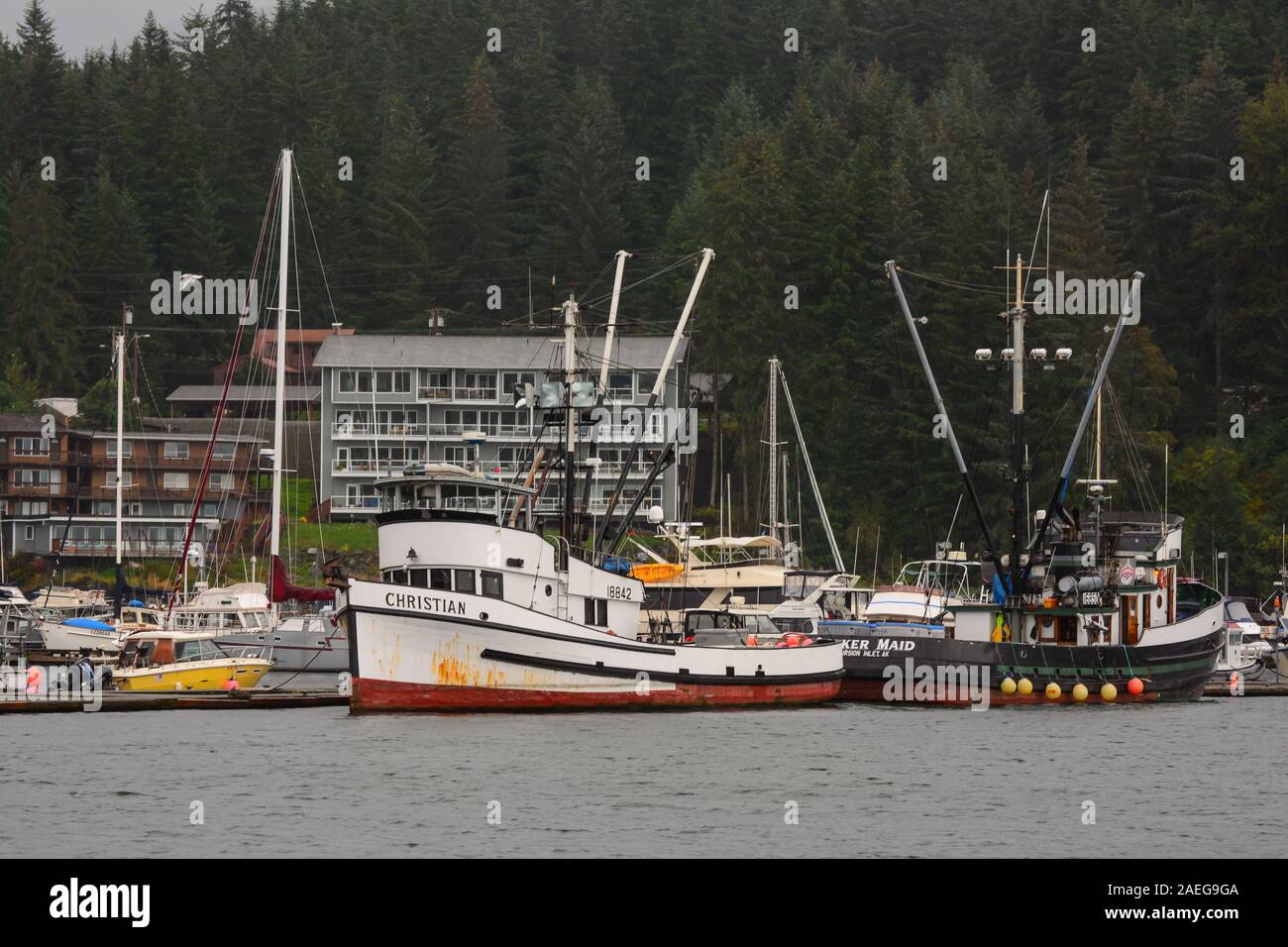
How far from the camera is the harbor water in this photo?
34.8 m

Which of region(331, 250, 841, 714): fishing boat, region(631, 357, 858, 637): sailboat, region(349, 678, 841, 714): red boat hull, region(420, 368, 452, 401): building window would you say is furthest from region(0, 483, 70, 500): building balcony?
region(349, 678, 841, 714): red boat hull

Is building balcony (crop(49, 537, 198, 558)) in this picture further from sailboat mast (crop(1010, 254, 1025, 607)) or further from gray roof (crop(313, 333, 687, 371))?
sailboat mast (crop(1010, 254, 1025, 607))

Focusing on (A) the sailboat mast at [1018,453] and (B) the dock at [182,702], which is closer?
(B) the dock at [182,702]

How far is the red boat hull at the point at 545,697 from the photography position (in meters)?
50.2

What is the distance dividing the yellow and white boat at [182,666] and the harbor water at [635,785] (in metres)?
6.30

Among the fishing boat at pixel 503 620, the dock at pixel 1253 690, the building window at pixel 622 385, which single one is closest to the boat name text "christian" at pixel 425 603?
the fishing boat at pixel 503 620

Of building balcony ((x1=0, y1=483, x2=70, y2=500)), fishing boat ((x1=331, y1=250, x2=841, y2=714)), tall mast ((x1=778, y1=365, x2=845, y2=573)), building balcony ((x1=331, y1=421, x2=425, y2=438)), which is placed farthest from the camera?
building balcony ((x1=331, y1=421, x2=425, y2=438))

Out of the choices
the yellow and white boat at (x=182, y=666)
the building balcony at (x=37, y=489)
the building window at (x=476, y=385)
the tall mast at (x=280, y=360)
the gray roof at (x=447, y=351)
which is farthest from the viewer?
the building window at (x=476, y=385)

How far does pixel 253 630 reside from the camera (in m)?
70.4

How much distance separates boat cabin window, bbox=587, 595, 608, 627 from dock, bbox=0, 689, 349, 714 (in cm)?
746

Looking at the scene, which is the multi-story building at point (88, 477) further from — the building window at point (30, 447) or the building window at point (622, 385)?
the building window at point (622, 385)

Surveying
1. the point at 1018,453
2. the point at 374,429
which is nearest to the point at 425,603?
the point at 1018,453

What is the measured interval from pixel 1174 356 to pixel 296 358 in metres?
58.7

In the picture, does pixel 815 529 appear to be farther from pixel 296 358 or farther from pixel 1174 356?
pixel 296 358
